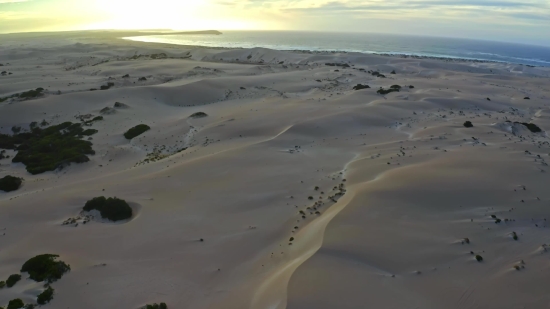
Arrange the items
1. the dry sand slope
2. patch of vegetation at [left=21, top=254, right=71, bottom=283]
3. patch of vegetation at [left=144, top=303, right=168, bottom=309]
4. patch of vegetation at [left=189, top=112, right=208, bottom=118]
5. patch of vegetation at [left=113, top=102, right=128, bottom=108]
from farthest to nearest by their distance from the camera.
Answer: patch of vegetation at [left=113, top=102, right=128, bottom=108], patch of vegetation at [left=189, top=112, right=208, bottom=118], patch of vegetation at [left=21, top=254, right=71, bottom=283], the dry sand slope, patch of vegetation at [left=144, top=303, right=168, bottom=309]

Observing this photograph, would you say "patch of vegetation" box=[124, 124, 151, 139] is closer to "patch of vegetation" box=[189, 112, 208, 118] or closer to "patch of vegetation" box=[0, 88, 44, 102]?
"patch of vegetation" box=[189, 112, 208, 118]

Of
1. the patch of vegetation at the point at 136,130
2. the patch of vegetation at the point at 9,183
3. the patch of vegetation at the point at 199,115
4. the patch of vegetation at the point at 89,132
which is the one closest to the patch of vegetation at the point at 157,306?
the patch of vegetation at the point at 9,183

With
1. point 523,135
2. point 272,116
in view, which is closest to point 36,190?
point 272,116

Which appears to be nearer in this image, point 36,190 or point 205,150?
point 36,190

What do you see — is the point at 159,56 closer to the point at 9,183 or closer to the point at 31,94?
the point at 31,94

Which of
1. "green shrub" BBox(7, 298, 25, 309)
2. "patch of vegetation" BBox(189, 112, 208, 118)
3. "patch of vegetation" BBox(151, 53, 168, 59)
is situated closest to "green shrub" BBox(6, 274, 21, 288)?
"green shrub" BBox(7, 298, 25, 309)

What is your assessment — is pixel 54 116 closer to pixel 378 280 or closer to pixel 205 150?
pixel 205 150
